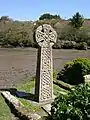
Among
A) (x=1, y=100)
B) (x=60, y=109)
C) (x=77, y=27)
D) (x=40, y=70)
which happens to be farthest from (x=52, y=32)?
(x=77, y=27)

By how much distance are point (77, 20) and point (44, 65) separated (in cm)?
3187

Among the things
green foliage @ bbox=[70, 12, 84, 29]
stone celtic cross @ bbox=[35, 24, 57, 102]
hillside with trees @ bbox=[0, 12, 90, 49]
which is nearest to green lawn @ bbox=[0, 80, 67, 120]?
stone celtic cross @ bbox=[35, 24, 57, 102]

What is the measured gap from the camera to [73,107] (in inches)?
209

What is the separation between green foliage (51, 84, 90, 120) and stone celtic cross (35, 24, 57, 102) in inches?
166

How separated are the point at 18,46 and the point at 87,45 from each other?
22.2 feet

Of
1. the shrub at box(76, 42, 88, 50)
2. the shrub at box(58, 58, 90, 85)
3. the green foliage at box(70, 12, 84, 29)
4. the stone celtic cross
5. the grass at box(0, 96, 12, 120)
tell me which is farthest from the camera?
the green foliage at box(70, 12, 84, 29)

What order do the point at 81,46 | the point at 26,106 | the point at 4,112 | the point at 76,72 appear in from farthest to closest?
the point at 81,46, the point at 76,72, the point at 26,106, the point at 4,112

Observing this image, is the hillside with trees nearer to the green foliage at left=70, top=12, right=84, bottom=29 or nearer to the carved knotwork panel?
the green foliage at left=70, top=12, right=84, bottom=29

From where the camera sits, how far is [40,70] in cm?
985

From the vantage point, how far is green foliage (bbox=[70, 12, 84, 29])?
40.4 metres

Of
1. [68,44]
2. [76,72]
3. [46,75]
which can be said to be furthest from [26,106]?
[68,44]

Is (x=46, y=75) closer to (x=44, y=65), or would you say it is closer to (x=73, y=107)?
(x=44, y=65)

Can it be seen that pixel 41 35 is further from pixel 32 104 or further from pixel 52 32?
pixel 32 104

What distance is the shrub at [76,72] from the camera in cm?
1392
